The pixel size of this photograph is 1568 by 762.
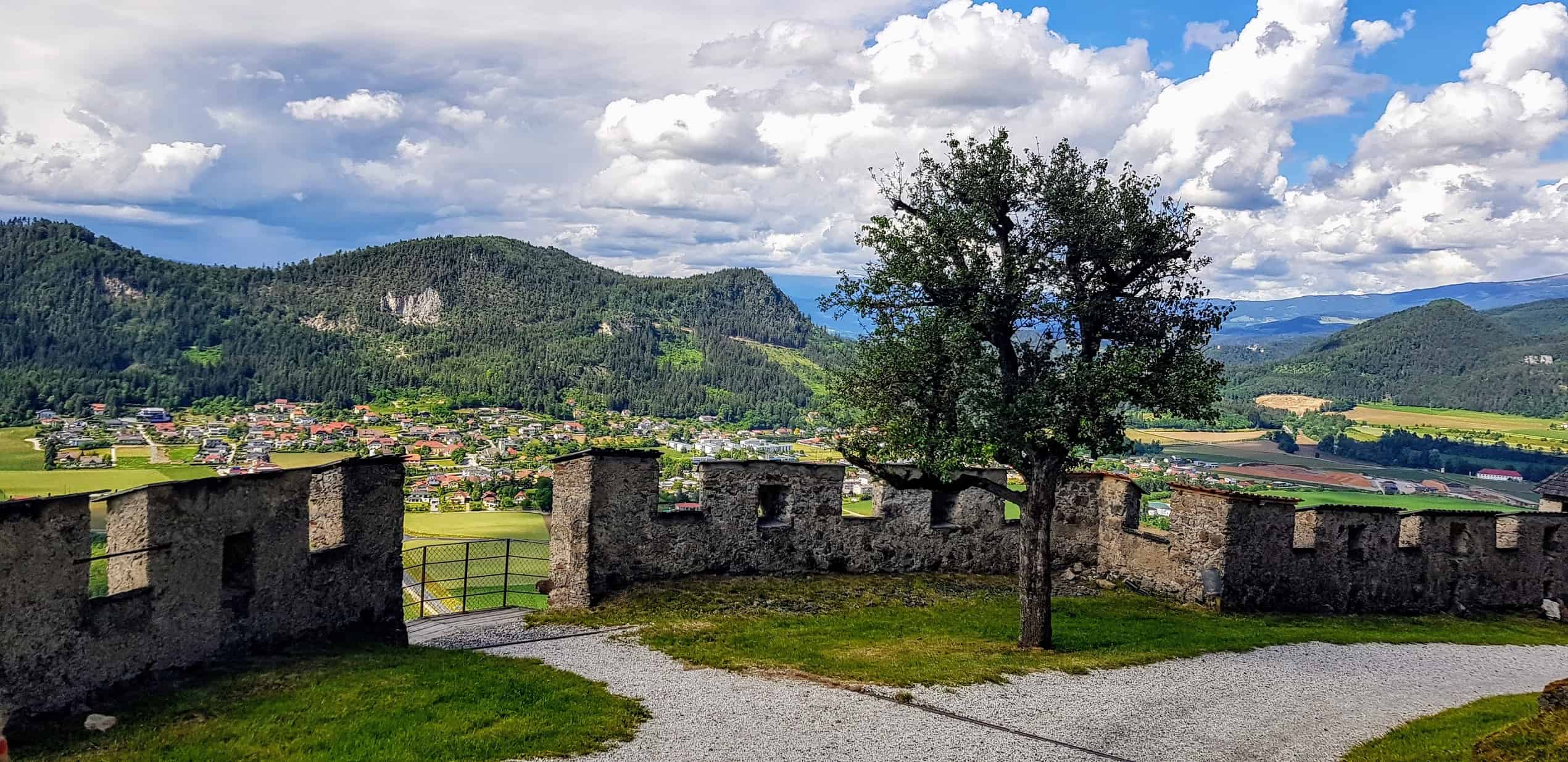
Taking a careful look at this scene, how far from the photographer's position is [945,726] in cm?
1077

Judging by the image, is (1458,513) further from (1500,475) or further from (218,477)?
(1500,475)

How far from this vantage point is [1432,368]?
529 ft

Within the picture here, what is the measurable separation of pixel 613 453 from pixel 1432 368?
7221 inches

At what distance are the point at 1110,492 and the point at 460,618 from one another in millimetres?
14636

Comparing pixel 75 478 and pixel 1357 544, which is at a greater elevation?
pixel 1357 544

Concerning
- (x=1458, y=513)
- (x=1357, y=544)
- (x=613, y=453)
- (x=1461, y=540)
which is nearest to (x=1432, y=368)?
(x=1461, y=540)

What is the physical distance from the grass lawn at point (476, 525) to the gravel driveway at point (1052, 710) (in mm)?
27564

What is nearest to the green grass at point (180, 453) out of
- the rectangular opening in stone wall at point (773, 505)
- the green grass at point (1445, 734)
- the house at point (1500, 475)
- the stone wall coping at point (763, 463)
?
the rectangular opening in stone wall at point (773, 505)

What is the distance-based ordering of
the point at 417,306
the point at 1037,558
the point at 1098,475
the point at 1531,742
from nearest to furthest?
the point at 1531,742 → the point at 1037,558 → the point at 1098,475 → the point at 417,306

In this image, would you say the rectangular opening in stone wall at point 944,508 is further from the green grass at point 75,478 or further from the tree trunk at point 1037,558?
the green grass at point 75,478

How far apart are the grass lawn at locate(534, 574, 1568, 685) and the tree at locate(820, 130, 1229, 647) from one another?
150 cm

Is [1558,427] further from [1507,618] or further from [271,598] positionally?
[271,598]

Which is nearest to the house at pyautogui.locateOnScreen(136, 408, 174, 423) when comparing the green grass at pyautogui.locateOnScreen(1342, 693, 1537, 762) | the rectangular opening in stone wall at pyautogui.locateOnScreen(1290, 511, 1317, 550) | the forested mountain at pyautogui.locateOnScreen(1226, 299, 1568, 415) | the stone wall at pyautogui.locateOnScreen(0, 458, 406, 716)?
the stone wall at pyautogui.locateOnScreen(0, 458, 406, 716)

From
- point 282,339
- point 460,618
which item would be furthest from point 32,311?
point 460,618
